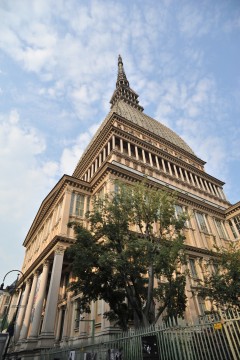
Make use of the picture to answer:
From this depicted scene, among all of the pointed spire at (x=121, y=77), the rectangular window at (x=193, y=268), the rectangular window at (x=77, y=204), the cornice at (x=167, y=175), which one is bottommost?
the rectangular window at (x=193, y=268)

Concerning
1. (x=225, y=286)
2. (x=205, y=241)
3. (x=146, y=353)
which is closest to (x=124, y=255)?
(x=146, y=353)

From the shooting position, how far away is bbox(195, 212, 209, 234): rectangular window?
99.1 ft

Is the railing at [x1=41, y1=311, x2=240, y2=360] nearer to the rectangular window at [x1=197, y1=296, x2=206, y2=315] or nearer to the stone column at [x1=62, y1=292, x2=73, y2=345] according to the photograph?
the stone column at [x1=62, y1=292, x2=73, y2=345]

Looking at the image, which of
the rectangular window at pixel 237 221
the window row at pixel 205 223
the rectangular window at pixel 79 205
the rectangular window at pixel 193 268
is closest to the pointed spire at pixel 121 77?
the window row at pixel 205 223

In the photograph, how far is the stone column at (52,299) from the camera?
1689cm

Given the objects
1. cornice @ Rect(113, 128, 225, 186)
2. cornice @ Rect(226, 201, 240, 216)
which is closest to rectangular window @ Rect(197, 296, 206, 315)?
cornice @ Rect(226, 201, 240, 216)

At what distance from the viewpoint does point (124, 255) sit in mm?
12680

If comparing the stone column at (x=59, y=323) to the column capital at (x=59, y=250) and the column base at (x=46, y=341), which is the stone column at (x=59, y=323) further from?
the column capital at (x=59, y=250)

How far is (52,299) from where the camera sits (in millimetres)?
18047

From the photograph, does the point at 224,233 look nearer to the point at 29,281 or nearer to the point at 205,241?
the point at 205,241

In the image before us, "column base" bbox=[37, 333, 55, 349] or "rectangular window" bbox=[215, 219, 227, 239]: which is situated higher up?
"rectangular window" bbox=[215, 219, 227, 239]

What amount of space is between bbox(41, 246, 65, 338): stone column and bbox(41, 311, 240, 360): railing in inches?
345

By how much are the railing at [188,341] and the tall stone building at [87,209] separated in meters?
7.50

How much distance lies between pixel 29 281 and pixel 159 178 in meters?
20.6
